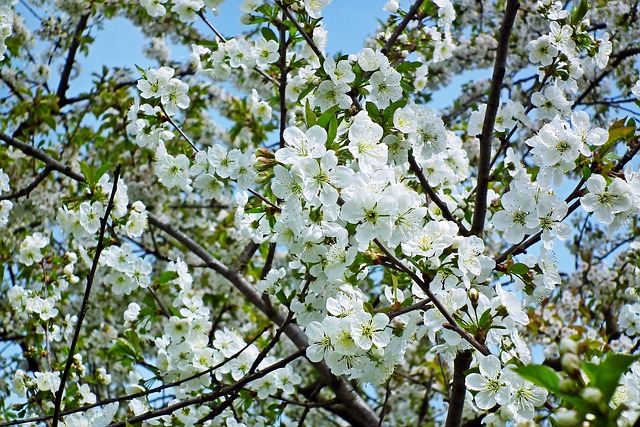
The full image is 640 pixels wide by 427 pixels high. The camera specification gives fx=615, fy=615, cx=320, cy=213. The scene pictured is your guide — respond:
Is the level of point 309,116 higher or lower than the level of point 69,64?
lower

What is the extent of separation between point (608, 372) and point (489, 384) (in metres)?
0.93

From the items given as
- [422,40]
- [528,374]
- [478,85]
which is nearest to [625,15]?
[478,85]

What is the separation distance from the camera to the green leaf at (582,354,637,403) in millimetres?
772

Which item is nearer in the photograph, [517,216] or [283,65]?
[517,216]

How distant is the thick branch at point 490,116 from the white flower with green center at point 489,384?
1.65 ft

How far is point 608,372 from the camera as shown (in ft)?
2.58

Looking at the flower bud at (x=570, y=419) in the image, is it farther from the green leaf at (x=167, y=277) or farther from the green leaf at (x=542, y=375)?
the green leaf at (x=167, y=277)

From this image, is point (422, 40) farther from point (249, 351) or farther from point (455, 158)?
point (249, 351)

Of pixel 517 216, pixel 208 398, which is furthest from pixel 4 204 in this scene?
pixel 517 216

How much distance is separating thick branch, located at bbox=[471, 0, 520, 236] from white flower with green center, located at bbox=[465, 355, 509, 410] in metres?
0.50

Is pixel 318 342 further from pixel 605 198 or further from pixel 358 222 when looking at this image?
pixel 605 198

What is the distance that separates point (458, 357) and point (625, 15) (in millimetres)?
3742

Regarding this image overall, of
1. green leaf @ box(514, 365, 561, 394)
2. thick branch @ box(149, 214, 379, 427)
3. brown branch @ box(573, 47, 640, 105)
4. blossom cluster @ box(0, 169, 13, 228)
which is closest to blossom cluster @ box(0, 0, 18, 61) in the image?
blossom cluster @ box(0, 169, 13, 228)

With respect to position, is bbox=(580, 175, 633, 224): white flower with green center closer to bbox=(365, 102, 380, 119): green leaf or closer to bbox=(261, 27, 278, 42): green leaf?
bbox=(365, 102, 380, 119): green leaf
